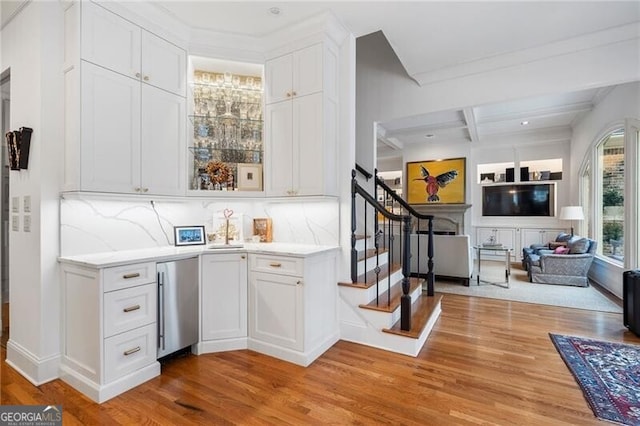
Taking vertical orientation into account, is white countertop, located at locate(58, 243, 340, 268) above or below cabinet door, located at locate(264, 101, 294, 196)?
below

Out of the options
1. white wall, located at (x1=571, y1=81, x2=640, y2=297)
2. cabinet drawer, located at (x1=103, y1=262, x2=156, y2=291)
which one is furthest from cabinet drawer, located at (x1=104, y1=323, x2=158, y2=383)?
white wall, located at (x1=571, y1=81, x2=640, y2=297)

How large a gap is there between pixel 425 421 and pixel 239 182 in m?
2.58

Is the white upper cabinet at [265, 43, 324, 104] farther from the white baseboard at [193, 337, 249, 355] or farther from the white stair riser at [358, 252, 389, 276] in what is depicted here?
the white baseboard at [193, 337, 249, 355]

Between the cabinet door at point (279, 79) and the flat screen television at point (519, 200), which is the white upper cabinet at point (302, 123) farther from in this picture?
the flat screen television at point (519, 200)

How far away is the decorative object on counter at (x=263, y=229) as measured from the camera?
340 cm

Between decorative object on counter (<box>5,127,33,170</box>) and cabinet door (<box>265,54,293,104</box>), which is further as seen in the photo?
cabinet door (<box>265,54,293,104</box>)

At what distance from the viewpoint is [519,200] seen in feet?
26.8

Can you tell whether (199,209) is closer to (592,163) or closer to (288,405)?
(288,405)

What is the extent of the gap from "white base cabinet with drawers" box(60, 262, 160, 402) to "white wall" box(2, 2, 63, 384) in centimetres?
11

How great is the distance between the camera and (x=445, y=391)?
7.37ft

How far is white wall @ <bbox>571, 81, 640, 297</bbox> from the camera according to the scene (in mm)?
4426

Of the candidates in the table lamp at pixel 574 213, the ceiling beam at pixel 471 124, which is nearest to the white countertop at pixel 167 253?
the ceiling beam at pixel 471 124

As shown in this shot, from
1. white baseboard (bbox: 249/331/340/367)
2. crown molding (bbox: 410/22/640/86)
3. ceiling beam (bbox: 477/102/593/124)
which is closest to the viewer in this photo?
white baseboard (bbox: 249/331/340/367)

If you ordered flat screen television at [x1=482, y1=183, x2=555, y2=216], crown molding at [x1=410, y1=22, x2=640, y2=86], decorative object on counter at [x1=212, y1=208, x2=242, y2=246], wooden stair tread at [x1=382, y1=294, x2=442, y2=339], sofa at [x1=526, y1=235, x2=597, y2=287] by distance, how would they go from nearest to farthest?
1. wooden stair tread at [x1=382, y1=294, x2=442, y2=339]
2. crown molding at [x1=410, y1=22, x2=640, y2=86]
3. decorative object on counter at [x1=212, y1=208, x2=242, y2=246]
4. sofa at [x1=526, y1=235, x2=597, y2=287]
5. flat screen television at [x1=482, y1=183, x2=555, y2=216]
